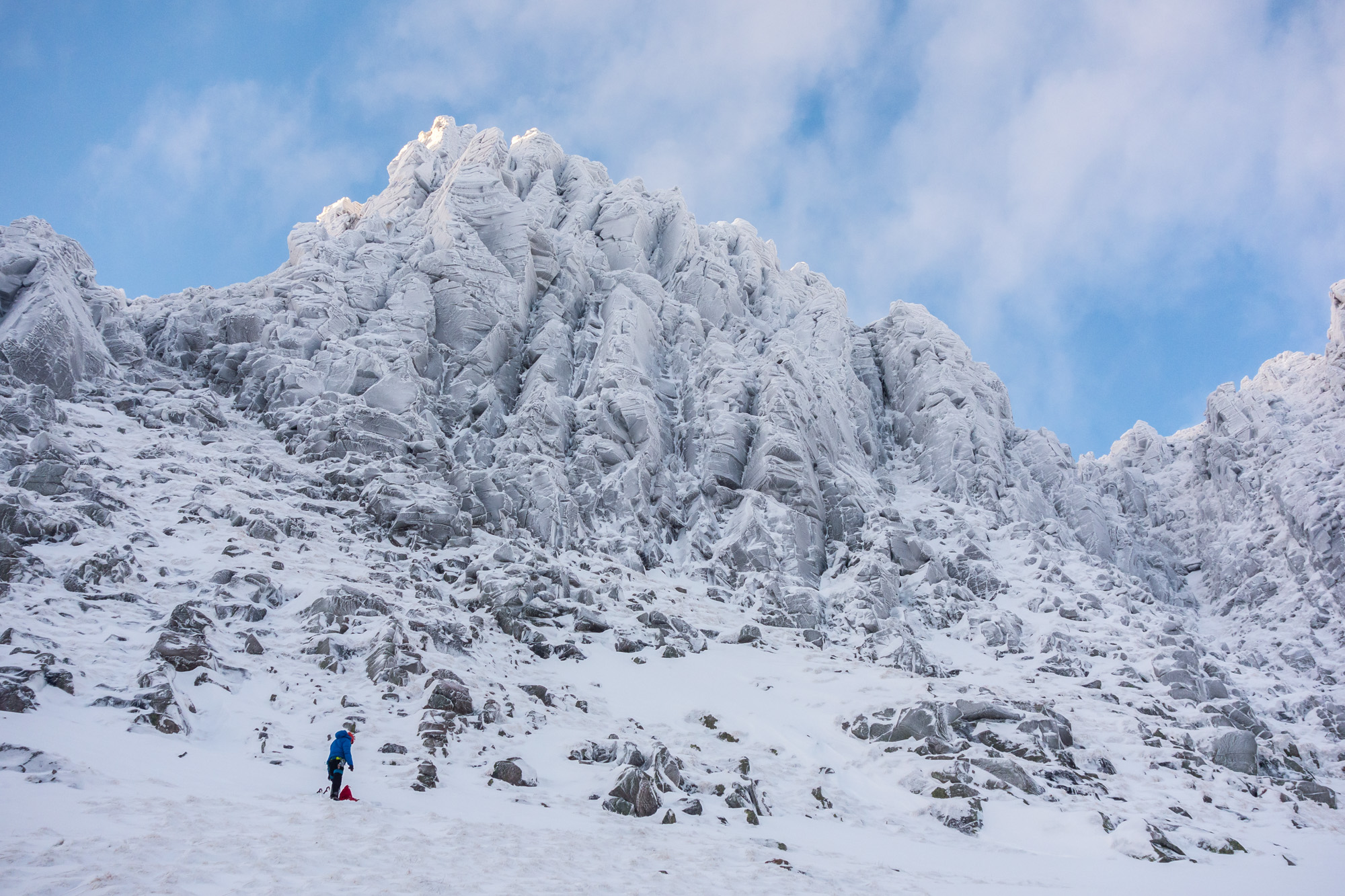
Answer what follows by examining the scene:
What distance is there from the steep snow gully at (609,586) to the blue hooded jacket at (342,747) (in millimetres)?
922

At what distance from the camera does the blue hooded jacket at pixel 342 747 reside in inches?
550

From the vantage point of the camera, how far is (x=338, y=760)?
13789 millimetres

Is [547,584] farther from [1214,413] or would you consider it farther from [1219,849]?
[1214,413]

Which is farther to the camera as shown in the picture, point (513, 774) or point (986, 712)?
point (986, 712)

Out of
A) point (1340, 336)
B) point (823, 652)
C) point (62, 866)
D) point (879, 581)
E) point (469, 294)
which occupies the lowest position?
point (62, 866)

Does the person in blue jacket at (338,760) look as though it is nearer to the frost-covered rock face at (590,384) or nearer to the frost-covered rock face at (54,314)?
the frost-covered rock face at (590,384)

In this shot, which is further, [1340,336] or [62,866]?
[1340,336]

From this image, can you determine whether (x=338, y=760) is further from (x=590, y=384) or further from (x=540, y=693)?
(x=590, y=384)

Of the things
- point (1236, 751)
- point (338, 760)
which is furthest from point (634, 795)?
point (1236, 751)

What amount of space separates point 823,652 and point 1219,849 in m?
16.0

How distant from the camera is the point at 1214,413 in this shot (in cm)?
5856

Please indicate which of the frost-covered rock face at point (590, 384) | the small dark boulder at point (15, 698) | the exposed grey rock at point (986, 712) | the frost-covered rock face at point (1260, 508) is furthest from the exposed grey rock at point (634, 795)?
the frost-covered rock face at point (1260, 508)

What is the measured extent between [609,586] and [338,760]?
20.3 meters

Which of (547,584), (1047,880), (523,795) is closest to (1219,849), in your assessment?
(1047,880)
